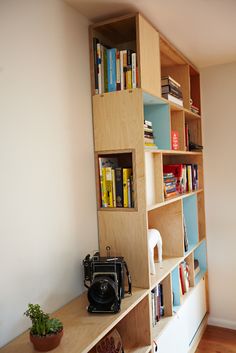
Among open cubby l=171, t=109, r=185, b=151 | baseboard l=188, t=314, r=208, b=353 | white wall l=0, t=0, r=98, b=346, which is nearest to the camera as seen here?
white wall l=0, t=0, r=98, b=346

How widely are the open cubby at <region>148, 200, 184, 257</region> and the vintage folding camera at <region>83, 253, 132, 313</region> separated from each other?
2.59ft

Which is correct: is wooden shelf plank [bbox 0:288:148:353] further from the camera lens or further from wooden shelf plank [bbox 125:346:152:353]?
wooden shelf plank [bbox 125:346:152:353]

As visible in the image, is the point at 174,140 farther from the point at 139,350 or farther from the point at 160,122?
the point at 139,350

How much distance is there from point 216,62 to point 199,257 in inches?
71.1

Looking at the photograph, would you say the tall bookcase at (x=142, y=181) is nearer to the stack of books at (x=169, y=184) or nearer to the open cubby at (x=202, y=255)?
the stack of books at (x=169, y=184)

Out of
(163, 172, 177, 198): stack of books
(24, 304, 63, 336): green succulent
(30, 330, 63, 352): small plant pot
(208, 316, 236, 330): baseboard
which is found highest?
(163, 172, 177, 198): stack of books

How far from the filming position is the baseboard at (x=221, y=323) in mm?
2928

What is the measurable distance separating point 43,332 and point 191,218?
1908 mm

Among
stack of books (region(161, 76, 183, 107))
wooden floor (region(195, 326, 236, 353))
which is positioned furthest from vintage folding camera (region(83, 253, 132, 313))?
wooden floor (region(195, 326, 236, 353))

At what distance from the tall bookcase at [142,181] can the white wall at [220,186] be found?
1.88ft

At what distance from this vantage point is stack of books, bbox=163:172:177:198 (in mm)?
2197

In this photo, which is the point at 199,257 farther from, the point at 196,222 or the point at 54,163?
the point at 54,163

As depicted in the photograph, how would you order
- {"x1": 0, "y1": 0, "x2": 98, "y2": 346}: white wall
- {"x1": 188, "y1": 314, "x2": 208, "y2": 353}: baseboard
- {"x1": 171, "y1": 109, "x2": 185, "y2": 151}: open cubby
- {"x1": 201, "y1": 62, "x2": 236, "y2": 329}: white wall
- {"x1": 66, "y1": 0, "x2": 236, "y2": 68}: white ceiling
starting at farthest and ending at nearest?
{"x1": 201, "y1": 62, "x2": 236, "y2": 329}: white wall
{"x1": 188, "y1": 314, "x2": 208, "y2": 353}: baseboard
{"x1": 171, "y1": 109, "x2": 185, "y2": 151}: open cubby
{"x1": 66, "y1": 0, "x2": 236, "y2": 68}: white ceiling
{"x1": 0, "y1": 0, "x2": 98, "y2": 346}: white wall

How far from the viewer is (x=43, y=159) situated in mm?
1494
